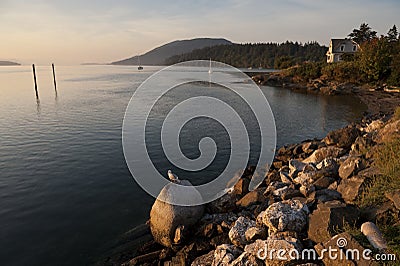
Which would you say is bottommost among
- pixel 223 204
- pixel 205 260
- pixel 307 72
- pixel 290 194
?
pixel 205 260

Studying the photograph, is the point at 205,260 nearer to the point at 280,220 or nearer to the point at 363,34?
the point at 280,220

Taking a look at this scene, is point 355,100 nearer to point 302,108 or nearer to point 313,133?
point 302,108

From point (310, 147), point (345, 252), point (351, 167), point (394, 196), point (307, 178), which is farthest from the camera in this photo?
point (310, 147)

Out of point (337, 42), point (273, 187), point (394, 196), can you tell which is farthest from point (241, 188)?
point (337, 42)

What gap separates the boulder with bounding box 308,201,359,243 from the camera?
727 cm

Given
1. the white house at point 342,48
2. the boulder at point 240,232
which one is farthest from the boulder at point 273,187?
the white house at point 342,48

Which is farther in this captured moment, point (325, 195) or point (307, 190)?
point (307, 190)

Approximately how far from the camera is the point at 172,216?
34.1 feet

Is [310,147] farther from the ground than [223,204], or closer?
farther from the ground

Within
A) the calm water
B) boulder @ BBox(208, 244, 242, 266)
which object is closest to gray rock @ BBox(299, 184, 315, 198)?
boulder @ BBox(208, 244, 242, 266)

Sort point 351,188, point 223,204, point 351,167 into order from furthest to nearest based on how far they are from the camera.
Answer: point 223,204 → point 351,167 → point 351,188

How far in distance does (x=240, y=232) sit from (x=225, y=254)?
3.04ft

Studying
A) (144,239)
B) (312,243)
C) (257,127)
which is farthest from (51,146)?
(312,243)

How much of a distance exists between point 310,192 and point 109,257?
797cm
